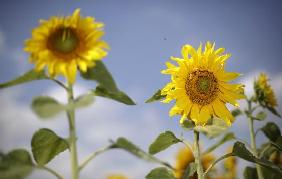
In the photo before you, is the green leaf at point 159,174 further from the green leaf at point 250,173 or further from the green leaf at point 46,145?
the green leaf at point 250,173

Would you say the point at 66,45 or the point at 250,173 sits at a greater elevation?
the point at 66,45

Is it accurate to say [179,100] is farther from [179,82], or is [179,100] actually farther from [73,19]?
[73,19]

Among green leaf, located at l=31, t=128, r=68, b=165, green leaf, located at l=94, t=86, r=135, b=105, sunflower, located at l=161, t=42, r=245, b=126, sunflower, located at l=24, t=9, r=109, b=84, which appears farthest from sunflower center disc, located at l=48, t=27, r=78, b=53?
sunflower, located at l=161, t=42, r=245, b=126

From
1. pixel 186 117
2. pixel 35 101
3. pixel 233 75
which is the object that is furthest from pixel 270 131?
pixel 35 101

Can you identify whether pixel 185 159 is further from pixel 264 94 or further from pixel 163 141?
pixel 163 141

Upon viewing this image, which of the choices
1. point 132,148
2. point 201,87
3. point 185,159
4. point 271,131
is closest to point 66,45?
point 132,148

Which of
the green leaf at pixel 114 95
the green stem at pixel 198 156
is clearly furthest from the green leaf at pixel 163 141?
the green leaf at pixel 114 95
